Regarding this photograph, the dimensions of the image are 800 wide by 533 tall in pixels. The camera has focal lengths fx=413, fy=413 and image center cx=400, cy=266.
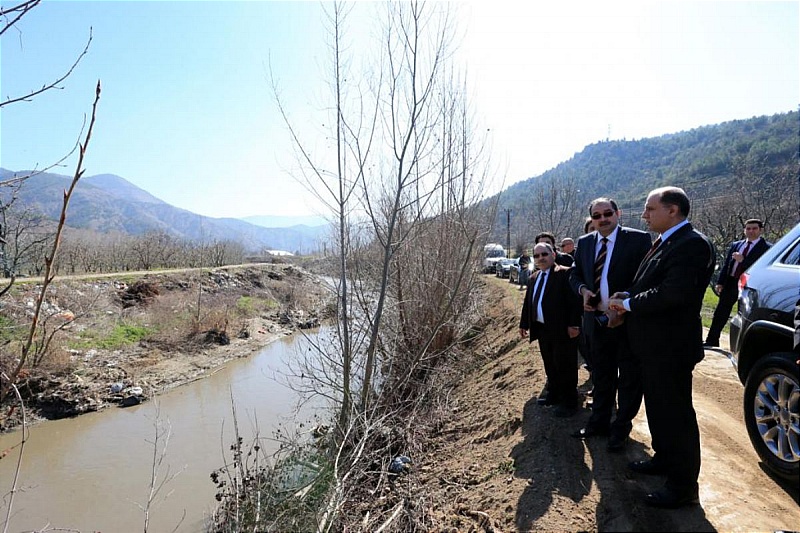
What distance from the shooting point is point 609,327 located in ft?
11.4

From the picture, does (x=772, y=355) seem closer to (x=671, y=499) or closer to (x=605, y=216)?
(x=671, y=499)

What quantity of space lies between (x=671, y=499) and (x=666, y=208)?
1885 millimetres

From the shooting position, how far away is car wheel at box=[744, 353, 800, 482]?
2.73 meters

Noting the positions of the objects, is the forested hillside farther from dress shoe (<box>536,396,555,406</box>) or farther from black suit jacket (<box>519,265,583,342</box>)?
dress shoe (<box>536,396,555,406</box>)

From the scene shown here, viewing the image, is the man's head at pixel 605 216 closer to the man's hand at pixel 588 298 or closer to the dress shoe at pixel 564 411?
the man's hand at pixel 588 298

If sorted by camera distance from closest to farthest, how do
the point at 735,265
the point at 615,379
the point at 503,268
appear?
the point at 615,379, the point at 735,265, the point at 503,268

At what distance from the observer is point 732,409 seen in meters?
4.59

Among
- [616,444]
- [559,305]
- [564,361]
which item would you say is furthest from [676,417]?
[559,305]

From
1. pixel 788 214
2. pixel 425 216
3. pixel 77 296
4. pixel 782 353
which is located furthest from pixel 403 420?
pixel 788 214

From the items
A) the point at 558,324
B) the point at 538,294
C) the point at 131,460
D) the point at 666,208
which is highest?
the point at 666,208

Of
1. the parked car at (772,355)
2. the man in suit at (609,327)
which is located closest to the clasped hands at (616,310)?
the man in suit at (609,327)

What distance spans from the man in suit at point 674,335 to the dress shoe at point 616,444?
2.47 feet

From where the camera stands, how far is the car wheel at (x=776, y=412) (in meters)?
2.73

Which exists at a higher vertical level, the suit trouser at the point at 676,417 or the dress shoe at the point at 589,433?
the suit trouser at the point at 676,417
